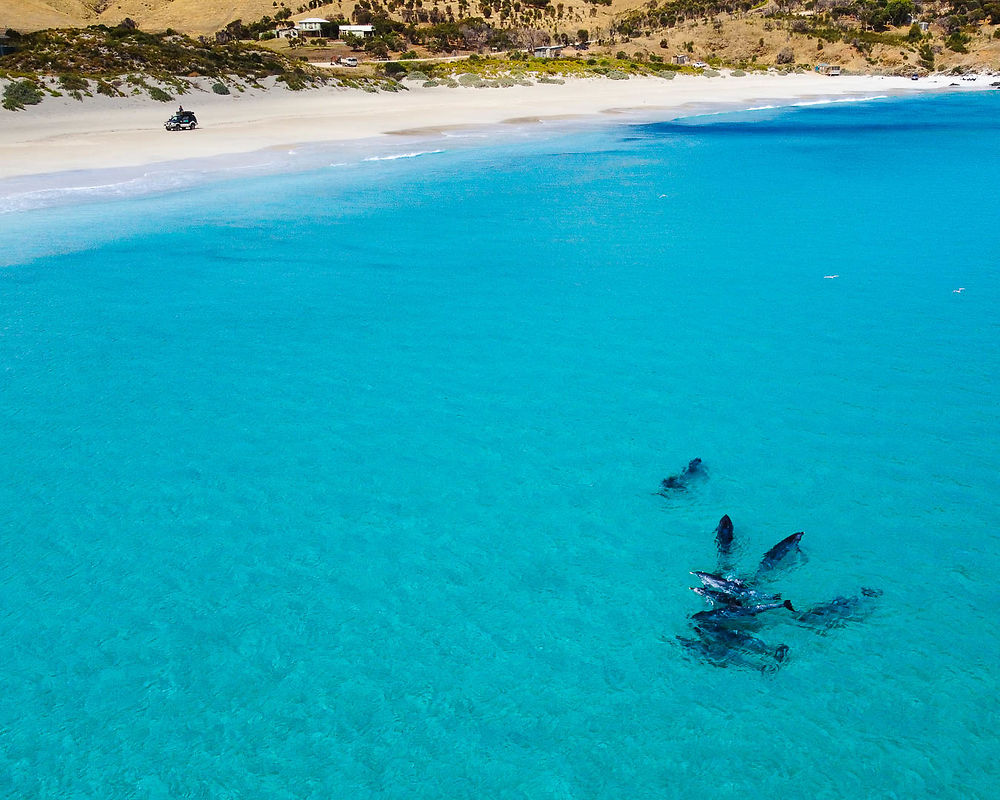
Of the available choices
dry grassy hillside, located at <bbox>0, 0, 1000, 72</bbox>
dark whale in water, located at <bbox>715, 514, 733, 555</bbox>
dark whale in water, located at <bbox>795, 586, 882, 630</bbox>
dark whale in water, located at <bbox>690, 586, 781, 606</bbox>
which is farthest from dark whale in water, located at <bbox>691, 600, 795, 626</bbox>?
dry grassy hillside, located at <bbox>0, 0, 1000, 72</bbox>

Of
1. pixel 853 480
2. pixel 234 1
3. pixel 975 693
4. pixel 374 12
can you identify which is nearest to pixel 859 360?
pixel 853 480

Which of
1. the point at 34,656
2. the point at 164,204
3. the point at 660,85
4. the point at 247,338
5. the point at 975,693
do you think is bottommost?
the point at 975,693

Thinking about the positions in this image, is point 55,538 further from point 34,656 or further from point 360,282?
point 360,282

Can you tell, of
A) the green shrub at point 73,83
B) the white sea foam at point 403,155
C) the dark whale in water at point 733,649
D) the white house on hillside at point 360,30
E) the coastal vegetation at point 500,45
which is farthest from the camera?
→ the white house on hillside at point 360,30

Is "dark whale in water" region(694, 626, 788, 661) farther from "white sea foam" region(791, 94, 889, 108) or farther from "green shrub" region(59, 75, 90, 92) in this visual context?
"white sea foam" region(791, 94, 889, 108)

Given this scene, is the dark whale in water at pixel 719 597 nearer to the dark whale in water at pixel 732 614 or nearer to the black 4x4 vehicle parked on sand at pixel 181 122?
the dark whale in water at pixel 732 614

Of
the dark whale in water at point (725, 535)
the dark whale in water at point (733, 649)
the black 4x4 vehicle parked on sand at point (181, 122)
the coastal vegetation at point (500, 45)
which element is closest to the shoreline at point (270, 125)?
the black 4x4 vehicle parked on sand at point (181, 122)
